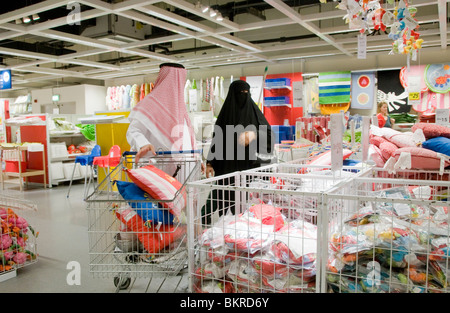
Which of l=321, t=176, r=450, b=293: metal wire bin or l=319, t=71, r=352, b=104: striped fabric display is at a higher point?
l=319, t=71, r=352, b=104: striped fabric display

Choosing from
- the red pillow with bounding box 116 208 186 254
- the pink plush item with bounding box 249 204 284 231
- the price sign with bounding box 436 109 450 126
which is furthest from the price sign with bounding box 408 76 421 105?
the red pillow with bounding box 116 208 186 254

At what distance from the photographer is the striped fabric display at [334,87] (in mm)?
8688

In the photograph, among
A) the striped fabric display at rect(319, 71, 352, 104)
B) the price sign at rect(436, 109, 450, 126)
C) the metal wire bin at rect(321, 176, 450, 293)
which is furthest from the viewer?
the striped fabric display at rect(319, 71, 352, 104)

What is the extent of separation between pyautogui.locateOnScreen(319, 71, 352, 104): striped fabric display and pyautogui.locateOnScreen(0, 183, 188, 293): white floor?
19.9ft

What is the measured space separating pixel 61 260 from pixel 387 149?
3.12 metres

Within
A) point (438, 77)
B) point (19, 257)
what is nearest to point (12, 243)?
point (19, 257)

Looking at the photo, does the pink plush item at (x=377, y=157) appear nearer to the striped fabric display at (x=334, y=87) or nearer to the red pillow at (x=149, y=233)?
the red pillow at (x=149, y=233)

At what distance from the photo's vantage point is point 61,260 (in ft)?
11.6

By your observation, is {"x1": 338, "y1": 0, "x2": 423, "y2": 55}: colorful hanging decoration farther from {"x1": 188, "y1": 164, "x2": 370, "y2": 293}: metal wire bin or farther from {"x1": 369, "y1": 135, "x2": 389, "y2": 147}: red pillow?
{"x1": 188, "y1": 164, "x2": 370, "y2": 293}: metal wire bin

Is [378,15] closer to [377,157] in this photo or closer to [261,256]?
[377,157]

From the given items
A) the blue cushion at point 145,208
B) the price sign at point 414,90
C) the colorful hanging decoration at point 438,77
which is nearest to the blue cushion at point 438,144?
the blue cushion at point 145,208

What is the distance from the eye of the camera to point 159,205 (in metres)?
1.97

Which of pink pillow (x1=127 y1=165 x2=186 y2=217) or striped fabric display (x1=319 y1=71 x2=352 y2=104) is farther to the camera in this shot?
striped fabric display (x1=319 y1=71 x2=352 y2=104)

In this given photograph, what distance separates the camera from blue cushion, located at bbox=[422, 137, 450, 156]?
8.27ft
